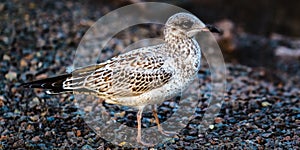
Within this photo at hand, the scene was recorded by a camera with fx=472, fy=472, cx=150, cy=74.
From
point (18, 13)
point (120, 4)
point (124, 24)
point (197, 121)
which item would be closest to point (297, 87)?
point (197, 121)

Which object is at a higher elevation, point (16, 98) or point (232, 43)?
point (232, 43)

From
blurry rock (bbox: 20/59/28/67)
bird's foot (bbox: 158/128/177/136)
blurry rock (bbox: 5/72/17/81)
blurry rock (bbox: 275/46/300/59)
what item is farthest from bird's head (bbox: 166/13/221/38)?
blurry rock (bbox: 275/46/300/59)

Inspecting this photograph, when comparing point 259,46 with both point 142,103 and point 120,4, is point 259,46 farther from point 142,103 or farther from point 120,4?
point 142,103

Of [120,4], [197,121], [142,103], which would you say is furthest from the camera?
[120,4]

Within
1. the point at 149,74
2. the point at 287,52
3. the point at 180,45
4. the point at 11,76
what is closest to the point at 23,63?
the point at 11,76

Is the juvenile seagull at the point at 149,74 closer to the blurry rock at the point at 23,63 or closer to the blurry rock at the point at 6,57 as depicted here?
the blurry rock at the point at 23,63

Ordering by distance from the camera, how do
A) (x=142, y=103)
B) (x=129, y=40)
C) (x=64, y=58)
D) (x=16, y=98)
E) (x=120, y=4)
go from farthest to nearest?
(x=120, y=4)
(x=129, y=40)
(x=64, y=58)
(x=16, y=98)
(x=142, y=103)

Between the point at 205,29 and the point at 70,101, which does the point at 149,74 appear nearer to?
the point at 205,29
